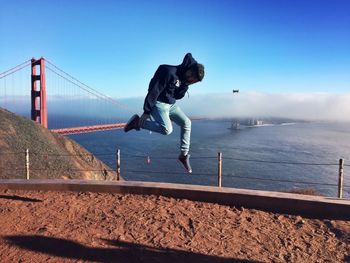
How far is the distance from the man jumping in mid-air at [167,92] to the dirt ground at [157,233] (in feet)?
5.29

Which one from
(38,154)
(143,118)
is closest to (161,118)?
(143,118)

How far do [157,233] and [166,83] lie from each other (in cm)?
223

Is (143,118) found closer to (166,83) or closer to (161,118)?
(161,118)

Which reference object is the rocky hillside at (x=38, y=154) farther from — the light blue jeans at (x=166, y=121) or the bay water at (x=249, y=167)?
the bay water at (x=249, y=167)

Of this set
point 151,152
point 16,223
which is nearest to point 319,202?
point 16,223

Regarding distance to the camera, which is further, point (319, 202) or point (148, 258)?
point (319, 202)

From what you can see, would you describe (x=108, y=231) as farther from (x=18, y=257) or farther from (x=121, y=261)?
(x=18, y=257)

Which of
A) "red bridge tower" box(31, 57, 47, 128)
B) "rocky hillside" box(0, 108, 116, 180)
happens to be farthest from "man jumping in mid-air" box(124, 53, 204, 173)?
"red bridge tower" box(31, 57, 47, 128)

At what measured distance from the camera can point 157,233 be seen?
14.6 ft

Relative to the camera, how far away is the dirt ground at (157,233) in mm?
3904

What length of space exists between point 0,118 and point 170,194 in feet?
71.4

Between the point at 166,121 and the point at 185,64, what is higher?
the point at 185,64

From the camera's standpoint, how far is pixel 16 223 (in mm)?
4863

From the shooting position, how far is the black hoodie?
348 centimetres
